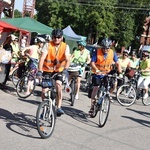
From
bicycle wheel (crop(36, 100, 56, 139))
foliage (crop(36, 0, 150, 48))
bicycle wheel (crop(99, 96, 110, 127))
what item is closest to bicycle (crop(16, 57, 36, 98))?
bicycle wheel (crop(99, 96, 110, 127))

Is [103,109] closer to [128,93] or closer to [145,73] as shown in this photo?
[128,93]

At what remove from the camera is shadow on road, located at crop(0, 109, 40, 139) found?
638 centimetres

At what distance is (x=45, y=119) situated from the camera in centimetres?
614

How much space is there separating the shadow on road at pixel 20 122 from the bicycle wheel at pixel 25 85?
2.10 meters

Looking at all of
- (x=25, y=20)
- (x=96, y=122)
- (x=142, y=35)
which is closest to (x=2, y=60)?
(x=96, y=122)

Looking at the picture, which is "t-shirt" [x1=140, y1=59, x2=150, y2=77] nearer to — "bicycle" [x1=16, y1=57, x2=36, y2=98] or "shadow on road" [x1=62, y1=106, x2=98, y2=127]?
"shadow on road" [x1=62, y1=106, x2=98, y2=127]

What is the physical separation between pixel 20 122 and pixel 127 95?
4931 millimetres

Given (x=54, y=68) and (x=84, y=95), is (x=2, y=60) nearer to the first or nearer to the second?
(x=84, y=95)

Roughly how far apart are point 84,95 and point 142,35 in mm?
57845

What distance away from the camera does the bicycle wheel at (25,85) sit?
10038 millimetres

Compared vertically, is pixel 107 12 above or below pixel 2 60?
above

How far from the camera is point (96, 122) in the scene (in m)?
7.82

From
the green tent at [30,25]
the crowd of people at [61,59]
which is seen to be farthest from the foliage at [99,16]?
the crowd of people at [61,59]

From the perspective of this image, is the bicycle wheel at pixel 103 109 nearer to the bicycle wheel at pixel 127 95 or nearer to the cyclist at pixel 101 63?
the cyclist at pixel 101 63
